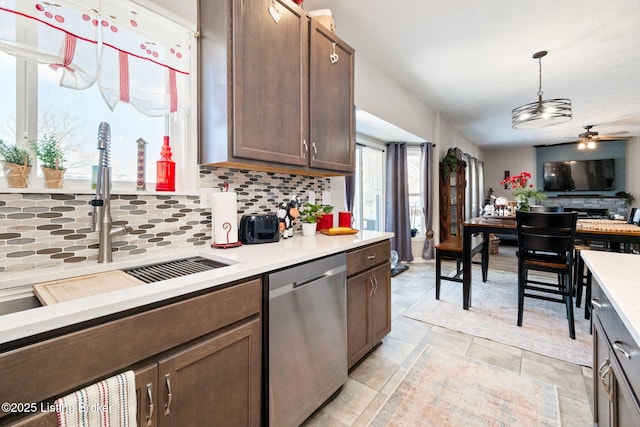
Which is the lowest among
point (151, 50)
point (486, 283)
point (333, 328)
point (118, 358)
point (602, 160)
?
point (486, 283)

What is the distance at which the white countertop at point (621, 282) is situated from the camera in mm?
678

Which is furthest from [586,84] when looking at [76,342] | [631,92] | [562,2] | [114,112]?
[76,342]

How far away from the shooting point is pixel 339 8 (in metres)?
2.17

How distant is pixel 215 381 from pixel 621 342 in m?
1.28

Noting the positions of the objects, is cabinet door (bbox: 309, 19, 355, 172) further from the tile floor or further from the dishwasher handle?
the tile floor

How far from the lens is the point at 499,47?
107 inches

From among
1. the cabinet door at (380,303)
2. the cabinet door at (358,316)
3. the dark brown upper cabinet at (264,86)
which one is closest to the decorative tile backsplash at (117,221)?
the dark brown upper cabinet at (264,86)

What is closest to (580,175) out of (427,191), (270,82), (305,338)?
(427,191)

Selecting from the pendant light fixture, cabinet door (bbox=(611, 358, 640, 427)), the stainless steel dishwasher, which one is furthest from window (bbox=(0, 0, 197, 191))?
the pendant light fixture

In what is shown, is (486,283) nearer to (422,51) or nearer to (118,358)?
(422,51)

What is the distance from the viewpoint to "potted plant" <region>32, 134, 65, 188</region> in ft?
3.65

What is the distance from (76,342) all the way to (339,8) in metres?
2.56

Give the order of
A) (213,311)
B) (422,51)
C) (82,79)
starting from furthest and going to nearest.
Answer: (422,51), (82,79), (213,311)

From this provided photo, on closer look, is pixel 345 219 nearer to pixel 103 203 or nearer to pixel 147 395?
pixel 103 203
